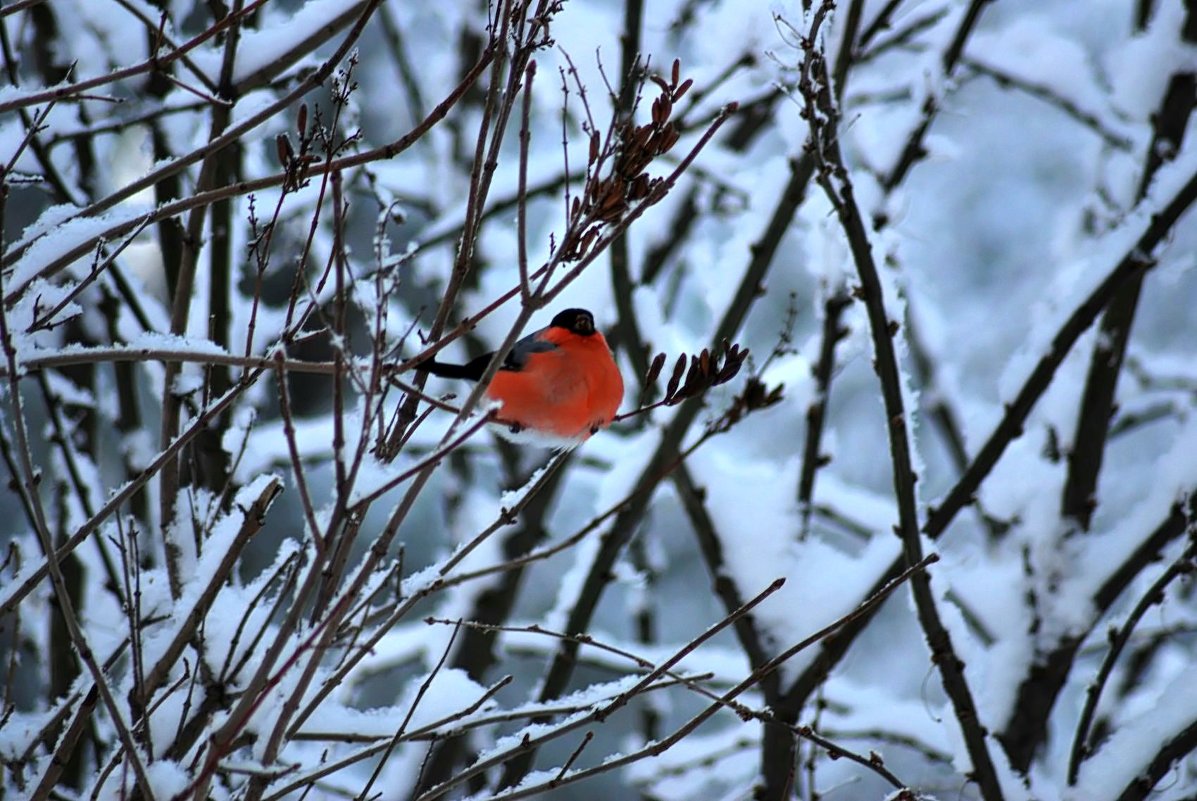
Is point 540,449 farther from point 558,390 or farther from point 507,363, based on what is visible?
point 558,390

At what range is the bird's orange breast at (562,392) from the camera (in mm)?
2045

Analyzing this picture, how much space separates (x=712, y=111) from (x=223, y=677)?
9.75ft

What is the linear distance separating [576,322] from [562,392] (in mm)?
284

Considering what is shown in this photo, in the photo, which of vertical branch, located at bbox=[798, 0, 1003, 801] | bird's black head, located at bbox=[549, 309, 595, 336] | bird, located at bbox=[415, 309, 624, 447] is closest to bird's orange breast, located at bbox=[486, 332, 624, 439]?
bird, located at bbox=[415, 309, 624, 447]

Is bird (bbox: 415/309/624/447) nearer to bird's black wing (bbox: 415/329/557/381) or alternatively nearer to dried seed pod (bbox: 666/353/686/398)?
bird's black wing (bbox: 415/329/557/381)

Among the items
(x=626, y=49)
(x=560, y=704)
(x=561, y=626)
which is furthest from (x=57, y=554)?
(x=626, y=49)

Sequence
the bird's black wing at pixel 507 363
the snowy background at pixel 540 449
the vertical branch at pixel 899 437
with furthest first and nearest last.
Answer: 1. the bird's black wing at pixel 507 363
2. the vertical branch at pixel 899 437
3. the snowy background at pixel 540 449

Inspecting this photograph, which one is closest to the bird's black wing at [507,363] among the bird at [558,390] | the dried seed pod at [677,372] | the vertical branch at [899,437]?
the bird at [558,390]

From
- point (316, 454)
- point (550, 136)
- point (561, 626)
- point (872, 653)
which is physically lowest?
point (561, 626)

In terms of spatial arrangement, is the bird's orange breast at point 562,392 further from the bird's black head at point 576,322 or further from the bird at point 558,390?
the bird's black head at point 576,322

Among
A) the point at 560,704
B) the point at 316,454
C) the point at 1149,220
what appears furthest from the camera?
the point at 316,454

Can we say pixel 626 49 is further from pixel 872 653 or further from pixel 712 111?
pixel 872 653

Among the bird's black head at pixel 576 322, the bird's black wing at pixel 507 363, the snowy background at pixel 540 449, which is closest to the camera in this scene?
the snowy background at pixel 540 449

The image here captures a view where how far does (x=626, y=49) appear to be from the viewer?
9.56ft
